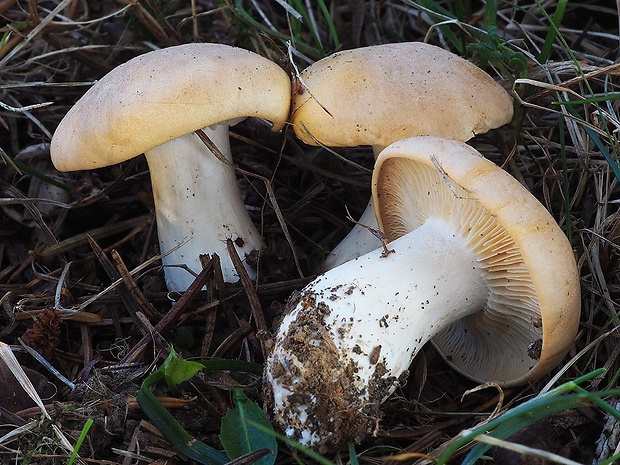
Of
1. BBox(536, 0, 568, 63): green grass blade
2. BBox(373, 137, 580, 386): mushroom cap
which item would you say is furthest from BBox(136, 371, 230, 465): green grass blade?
BBox(536, 0, 568, 63): green grass blade

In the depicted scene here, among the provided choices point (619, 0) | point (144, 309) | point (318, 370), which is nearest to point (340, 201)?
point (144, 309)

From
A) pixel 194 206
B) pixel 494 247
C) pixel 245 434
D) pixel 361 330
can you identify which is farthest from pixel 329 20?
pixel 245 434

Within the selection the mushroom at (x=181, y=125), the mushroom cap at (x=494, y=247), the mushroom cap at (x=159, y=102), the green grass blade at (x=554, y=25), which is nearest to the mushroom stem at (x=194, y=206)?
the mushroom at (x=181, y=125)

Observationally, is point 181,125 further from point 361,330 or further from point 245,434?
point 245,434

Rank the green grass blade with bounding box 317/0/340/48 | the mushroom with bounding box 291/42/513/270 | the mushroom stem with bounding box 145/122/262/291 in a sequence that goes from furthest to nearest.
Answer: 1. the green grass blade with bounding box 317/0/340/48
2. the mushroom stem with bounding box 145/122/262/291
3. the mushroom with bounding box 291/42/513/270

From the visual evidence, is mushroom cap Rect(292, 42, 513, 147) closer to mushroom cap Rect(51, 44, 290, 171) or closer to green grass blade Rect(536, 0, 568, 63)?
mushroom cap Rect(51, 44, 290, 171)

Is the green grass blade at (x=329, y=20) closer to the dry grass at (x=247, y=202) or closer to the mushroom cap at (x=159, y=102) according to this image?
the dry grass at (x=247, y=202)
